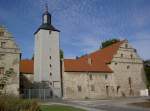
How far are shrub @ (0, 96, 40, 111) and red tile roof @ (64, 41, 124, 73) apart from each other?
33138mm

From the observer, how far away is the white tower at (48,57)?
46.6 meters

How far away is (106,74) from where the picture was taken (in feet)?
166

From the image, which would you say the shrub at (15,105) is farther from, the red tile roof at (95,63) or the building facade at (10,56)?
the red tile roof at (95,63)

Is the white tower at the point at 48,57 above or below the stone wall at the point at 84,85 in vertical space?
above

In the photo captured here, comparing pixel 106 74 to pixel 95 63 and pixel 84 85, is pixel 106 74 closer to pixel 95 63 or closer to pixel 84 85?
pixel 95 63

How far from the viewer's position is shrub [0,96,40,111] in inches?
491

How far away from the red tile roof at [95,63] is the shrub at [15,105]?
1305 inches

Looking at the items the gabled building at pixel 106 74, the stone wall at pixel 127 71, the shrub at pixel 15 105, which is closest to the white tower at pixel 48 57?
the gabled building at pixel 106 74

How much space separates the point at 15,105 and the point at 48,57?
3505 cm

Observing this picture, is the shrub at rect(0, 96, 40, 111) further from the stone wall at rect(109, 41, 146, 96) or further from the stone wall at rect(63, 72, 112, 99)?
the stone wall at rect(109, 41, 146, 96)

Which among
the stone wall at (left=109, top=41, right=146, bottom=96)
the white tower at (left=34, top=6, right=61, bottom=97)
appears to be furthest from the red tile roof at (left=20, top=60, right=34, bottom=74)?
the stone wall at (left=109, top=41, right=146, bottom=96)

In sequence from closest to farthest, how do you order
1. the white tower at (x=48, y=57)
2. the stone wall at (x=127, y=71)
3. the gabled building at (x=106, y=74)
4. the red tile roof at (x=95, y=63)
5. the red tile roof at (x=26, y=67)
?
1. the white tower at (x=48, y=57)
2. the gabled building at (x=106, y=74)
3. the red tile roof at (x=95, y=63)
4. the red tile roof at (x=26, y=67)
5. the stone wall at (x=127, y=71)

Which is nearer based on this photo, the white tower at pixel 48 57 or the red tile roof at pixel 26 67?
the white tower at pixel 48 57

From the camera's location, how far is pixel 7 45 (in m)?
40.9
